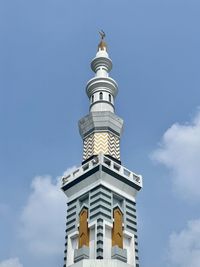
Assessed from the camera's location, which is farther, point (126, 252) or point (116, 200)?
point (116, 200)

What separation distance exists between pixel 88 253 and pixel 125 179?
23.4 feet

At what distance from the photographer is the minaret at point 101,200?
37375mm

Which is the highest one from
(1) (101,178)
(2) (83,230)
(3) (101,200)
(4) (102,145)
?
(4) (102,145)

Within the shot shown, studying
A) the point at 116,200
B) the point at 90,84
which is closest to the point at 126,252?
the point at 116,200

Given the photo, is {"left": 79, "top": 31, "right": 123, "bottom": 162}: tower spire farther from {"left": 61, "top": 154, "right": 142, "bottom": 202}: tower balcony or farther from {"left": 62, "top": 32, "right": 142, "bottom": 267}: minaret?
{"left": 61, "top": 154, "right": 142, "bottom": 202}: tower balcony

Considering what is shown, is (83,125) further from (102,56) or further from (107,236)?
(107,236)

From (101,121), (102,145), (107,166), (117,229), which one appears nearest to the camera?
(117,229)

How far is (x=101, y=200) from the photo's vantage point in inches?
1547

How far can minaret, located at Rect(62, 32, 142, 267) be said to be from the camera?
37.4m

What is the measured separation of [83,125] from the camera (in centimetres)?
4644

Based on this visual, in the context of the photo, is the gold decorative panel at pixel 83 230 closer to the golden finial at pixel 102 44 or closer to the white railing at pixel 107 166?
the white railing at pixel 107 166

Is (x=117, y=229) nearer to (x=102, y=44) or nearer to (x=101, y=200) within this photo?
(x=101, y=200)

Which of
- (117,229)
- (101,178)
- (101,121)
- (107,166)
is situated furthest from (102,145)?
(117,229)

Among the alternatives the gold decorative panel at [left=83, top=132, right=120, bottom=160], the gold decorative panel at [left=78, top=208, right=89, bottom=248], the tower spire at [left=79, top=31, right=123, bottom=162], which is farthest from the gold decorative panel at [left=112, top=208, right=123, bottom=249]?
the gold decorative panel at [left=83, top=132, right=120, bottom=160]
